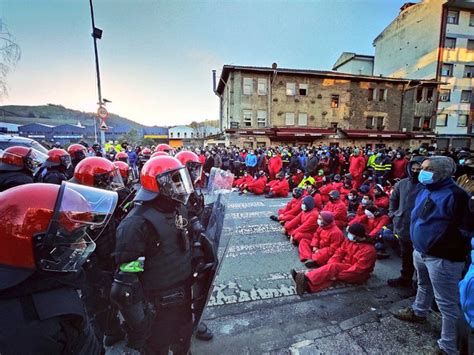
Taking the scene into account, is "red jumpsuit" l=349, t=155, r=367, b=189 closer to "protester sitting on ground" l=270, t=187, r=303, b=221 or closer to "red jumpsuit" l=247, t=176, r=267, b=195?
"red jumpsuit" l=247, t=176, r=267, b=195

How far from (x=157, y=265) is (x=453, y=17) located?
40558mm

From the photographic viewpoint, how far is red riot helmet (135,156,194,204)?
2.03 metres

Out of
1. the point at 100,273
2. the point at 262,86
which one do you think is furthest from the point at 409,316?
the point at 262,86

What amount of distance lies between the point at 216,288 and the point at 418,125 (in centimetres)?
3357

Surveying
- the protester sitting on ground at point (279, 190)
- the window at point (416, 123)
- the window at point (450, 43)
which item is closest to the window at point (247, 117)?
the protester sitting on ground at point (279, 190)

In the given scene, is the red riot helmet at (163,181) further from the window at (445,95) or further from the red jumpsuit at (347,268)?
the window at (445,95)

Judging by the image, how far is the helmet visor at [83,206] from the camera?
44.6 inches

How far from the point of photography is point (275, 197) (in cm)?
986

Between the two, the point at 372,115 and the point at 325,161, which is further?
the point at 372,115

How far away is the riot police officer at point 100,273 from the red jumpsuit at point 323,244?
10.5 feet

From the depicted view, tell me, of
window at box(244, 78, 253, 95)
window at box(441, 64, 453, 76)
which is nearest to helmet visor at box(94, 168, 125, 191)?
window at box(244, 78, 253, 95)

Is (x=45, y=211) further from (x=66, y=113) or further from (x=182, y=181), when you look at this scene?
(x=66, y=113)

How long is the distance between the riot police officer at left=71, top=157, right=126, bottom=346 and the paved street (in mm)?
981

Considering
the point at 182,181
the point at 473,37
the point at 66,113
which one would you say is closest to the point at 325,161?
the point at 182,181
